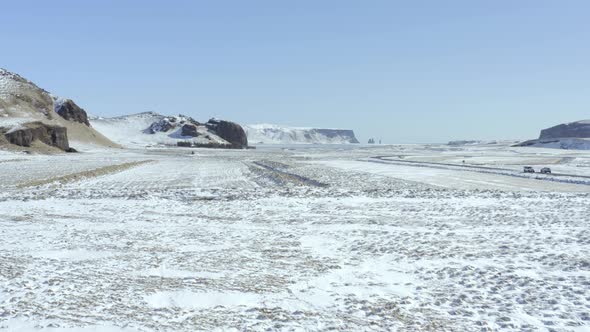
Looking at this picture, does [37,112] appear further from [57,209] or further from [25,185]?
[57,209]

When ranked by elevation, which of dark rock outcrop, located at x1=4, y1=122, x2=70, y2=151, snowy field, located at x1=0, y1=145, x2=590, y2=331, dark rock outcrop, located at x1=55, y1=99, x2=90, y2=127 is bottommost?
snowy field, located at x1=0, y1=145, x2=590, y2=331

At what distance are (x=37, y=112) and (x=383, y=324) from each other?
15037 centimetres

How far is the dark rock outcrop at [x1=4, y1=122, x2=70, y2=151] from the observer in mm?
96625

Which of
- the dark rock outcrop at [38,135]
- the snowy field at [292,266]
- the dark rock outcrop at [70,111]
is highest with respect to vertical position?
the dark rock outcrop at [70,111]

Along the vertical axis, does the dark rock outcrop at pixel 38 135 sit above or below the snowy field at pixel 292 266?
above

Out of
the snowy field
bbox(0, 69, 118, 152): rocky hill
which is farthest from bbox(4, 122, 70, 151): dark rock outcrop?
the snowy field

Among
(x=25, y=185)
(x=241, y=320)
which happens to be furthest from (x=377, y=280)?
(x=25, y=185)

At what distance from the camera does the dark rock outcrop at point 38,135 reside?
96625 millimetres

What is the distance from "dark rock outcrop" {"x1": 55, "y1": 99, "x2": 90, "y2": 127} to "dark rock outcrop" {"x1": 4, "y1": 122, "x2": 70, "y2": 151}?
159 feet

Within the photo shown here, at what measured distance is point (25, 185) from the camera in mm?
Result: 32688

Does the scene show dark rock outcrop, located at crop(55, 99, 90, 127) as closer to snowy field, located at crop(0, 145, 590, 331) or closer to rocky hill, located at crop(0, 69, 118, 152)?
rocky hill, located at crop(0, 69, 118, 152)

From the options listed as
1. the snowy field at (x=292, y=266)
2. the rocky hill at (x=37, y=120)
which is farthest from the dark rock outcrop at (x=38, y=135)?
the snowy field at (x=292, y=266)

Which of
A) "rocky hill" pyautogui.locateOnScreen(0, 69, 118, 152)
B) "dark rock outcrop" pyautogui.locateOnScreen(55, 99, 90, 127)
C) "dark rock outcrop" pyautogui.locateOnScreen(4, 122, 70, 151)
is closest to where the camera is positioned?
"dark rock outcrop" pyautogui.locateOnScreen(4, 122, 70, 151)

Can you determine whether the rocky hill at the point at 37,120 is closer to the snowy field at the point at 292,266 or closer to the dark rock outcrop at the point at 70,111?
the dark rock outcrop at the point at 70,111
